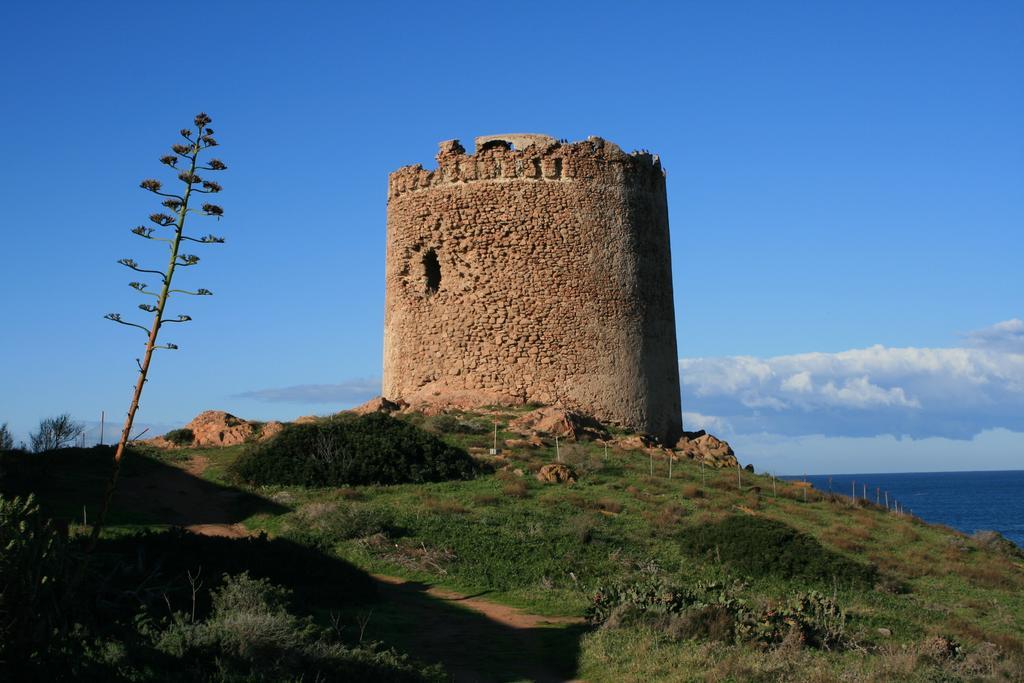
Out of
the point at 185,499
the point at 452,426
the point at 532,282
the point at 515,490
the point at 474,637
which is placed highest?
the point at 532,282

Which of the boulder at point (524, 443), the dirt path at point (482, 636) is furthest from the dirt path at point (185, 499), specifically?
the boulder at point (524, 443)

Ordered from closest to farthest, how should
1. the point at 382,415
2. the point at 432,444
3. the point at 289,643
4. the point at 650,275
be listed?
1. the point at 289,643
2. the point at 432,444
3. the point at 382,415
4. the point at 650,275

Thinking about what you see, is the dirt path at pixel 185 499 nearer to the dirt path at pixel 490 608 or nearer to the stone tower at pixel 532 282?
the dirt path at pixel 490 608

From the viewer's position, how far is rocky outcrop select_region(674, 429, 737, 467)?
22703 mm

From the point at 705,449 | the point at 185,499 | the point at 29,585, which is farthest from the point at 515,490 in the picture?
the point at 29,585

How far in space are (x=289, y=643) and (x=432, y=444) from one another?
10200 mm

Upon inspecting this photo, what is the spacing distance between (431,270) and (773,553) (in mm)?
12343

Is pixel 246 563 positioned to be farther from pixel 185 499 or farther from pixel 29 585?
pixel 185 499

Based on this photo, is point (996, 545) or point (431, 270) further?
point (431, 270)

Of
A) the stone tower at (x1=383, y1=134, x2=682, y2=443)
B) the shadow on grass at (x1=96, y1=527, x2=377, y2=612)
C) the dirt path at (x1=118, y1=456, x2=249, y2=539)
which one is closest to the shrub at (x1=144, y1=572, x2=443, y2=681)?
the shadow on grass at (x1=96, y1=527, x2=377, y2=612)

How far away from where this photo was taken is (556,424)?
68.6 ft

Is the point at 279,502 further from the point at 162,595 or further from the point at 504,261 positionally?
the point at 504,261

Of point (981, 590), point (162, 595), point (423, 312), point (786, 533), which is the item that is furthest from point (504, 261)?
point (162, 595)

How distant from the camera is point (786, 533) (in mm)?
14398
